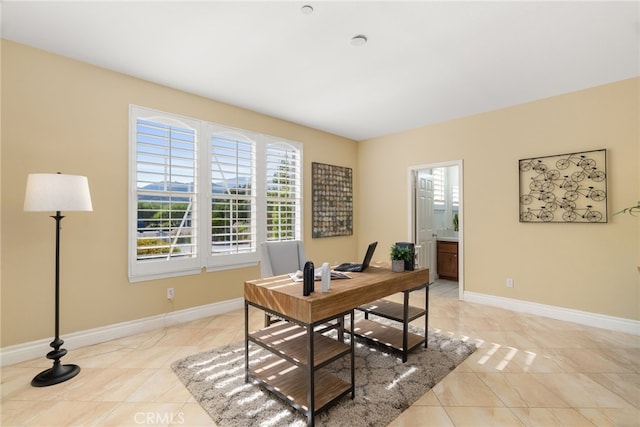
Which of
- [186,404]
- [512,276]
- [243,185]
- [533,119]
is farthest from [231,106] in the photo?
[512,276]

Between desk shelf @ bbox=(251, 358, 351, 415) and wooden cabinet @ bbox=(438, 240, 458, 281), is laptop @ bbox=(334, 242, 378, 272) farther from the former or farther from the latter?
wooden cabinet @ bbox=(438, 240, 458, 281)

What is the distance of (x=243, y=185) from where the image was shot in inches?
153

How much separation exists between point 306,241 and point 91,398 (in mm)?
3124

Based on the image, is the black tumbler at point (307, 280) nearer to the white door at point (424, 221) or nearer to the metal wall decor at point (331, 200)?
the metal wall decor at point (331, 200)

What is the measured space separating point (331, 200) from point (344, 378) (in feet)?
10.6

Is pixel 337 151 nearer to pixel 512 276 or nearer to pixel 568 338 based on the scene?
pixel 512 276

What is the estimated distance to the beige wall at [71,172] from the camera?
242cm

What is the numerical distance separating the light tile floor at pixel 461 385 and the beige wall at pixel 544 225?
53 centimetres

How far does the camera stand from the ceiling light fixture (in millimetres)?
2346

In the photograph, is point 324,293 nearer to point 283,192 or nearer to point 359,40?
point 359,40

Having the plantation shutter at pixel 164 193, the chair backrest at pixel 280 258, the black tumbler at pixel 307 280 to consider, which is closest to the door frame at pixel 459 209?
the chair backrest at pixel 280 258

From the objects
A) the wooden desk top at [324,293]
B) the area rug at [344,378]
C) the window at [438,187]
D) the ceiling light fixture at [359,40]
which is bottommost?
the area rug at [344,378]

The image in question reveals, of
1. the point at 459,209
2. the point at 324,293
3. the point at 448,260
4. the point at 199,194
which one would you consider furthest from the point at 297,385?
the point at 448,260

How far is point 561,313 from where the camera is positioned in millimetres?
3416
